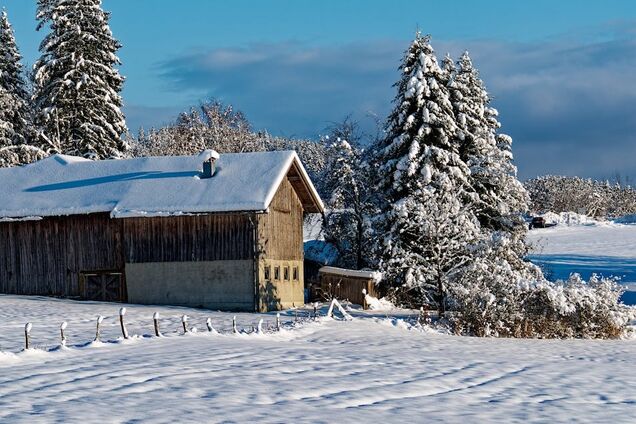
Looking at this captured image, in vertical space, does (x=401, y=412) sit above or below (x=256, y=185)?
below

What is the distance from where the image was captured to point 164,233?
34.2m

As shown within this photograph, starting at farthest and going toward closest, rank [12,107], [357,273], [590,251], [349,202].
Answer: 1. [590,251]
2. [12,107]
3. [349,202]
4. [357,273]

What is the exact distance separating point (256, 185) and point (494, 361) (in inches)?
645

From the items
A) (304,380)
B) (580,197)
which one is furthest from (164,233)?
(580,197)

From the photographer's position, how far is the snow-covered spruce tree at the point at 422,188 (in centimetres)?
3491

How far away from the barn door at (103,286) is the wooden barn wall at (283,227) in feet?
20.8

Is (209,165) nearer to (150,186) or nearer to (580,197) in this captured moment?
(150,186)

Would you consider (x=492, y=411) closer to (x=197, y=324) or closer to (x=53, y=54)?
(x=197, y=324)

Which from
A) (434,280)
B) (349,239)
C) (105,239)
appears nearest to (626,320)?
(434,280)

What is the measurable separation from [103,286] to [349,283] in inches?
422

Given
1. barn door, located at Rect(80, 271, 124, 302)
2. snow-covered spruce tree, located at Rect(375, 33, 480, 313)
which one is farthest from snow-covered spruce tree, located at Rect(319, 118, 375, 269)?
barn door, located at Rect(80, 271, 124, 302)

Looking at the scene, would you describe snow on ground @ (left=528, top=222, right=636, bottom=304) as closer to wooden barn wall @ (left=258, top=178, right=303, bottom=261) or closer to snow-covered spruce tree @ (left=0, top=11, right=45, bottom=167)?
wooden barn wall @ (left=258, top=178, right=303, bottom=261)

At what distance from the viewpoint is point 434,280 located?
36.2 metres

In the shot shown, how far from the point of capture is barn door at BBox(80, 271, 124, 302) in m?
35.1
